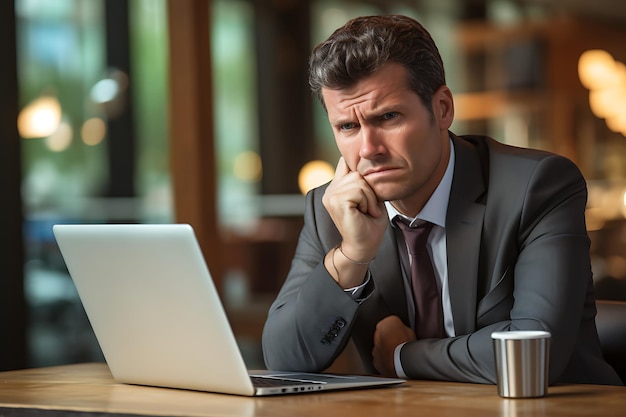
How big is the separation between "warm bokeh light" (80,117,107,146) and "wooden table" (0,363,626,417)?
431cm

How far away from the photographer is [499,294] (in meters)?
1.99

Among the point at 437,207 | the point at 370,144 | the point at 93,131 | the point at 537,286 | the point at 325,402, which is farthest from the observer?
the point at 93,131

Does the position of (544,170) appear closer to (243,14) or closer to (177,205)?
(177,205)

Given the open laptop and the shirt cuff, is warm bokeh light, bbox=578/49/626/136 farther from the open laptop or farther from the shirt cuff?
the open laptop

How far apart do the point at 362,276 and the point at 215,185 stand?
3.45 m

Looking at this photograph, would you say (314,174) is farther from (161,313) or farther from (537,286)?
(161,313)

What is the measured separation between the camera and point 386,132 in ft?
6.60

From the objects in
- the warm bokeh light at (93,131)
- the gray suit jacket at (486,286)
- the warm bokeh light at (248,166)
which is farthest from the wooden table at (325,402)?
the warm bokeh light at (248,166)

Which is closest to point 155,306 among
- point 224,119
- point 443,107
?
point 443,107

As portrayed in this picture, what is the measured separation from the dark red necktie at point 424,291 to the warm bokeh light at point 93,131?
423 cm

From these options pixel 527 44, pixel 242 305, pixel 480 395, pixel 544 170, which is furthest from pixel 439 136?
pixel 242 305

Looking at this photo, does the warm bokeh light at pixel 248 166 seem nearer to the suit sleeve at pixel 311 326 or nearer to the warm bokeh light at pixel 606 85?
the warm bokeh light at pixel 606 85

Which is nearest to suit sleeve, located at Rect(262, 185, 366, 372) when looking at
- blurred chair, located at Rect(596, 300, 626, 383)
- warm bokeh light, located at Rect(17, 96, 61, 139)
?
blurred chair, located at Rect(596, 300, 626, 383)

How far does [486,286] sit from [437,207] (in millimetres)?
186
